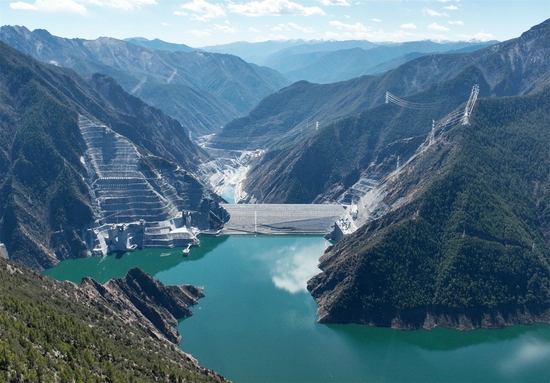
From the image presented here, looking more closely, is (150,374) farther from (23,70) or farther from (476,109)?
(23,70)

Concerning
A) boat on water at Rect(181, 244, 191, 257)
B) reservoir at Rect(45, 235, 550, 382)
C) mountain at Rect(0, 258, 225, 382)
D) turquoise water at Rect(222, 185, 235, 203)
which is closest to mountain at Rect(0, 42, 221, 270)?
boat on water at Rect(181, 244, 191, 257)

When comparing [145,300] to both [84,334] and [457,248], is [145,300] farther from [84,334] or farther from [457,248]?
[457,248]

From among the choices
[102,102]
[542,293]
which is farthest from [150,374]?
[102,102]

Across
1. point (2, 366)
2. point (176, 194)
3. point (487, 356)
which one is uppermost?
point (2, 366)

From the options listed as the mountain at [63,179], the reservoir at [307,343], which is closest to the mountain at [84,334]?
the reservoir at [307,343]

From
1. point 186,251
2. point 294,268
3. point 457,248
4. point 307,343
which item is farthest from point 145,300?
point 457,248
